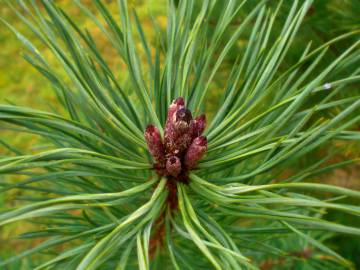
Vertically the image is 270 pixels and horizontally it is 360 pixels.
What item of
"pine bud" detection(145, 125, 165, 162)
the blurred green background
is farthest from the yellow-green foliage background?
"pine bud" detection(145, 125, 165, 162)

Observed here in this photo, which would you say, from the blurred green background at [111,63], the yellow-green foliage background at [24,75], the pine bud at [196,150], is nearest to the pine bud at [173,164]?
the pine bud at [196,150]

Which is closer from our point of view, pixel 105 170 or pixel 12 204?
pixel 105 170

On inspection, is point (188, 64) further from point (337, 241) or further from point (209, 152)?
point (337, 241)

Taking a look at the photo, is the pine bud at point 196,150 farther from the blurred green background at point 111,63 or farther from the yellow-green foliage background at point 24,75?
the yellow-green foliage background at point 24,75

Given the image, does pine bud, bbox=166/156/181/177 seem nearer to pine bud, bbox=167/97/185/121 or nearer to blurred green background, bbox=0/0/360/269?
pine bud, bbox=167/97/185/121

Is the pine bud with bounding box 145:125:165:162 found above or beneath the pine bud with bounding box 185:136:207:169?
above

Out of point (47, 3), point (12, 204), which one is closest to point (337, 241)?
point (47, 3)
